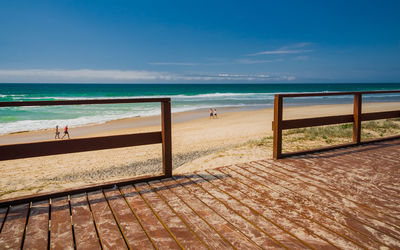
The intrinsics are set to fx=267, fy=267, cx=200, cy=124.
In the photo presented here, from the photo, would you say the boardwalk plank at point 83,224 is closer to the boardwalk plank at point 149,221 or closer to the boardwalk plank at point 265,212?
the boardwalk plank at point 149,221

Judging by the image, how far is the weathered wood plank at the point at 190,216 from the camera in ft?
6.88

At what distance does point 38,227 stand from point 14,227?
0.22 metres

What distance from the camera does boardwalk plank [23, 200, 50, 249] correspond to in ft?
6.89

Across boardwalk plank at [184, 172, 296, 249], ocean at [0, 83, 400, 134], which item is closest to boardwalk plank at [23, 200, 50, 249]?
boardwalk plank at [184, 172, 296, 249]

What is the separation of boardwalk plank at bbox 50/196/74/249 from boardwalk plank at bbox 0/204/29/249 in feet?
0.77

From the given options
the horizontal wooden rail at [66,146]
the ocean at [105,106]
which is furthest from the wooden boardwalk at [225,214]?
the ocean at [105,106]

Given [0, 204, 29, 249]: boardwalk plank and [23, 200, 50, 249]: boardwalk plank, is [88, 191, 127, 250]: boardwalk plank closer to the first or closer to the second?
[23, 200, 50, 249]: boardwalk plank

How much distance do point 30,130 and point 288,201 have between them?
15.7 meters

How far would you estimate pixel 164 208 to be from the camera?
8.92 ft

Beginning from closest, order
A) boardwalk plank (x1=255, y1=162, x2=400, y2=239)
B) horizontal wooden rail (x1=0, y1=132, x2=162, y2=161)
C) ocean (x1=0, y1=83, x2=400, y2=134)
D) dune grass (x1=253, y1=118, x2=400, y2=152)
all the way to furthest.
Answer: boardwalk plank (x1=255, y1=162, x2=400, y2=239) < horizontal wooden rail (x1=0, y1=132, x2=162, y2=161) < dune grass (x1=253, y1=118, x2=400, y2=152) < ocean (x1=0, y1=83, x2=400, y2=134)

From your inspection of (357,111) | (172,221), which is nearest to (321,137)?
(357,111)

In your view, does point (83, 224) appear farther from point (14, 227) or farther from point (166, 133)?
point (166, 133)

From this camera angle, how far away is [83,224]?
7.88 ft

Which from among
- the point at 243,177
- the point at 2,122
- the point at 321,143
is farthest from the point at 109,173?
the point at 2,122
